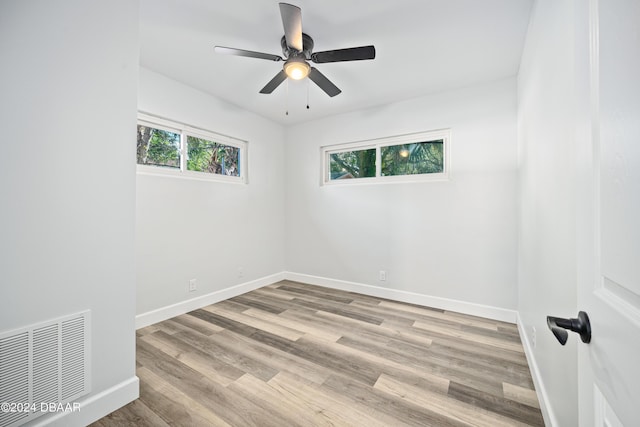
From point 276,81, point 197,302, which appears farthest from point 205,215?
point 276,81

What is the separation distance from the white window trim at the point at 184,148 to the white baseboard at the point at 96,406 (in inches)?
71.1

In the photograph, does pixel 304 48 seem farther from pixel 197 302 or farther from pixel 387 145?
pixel 197 302

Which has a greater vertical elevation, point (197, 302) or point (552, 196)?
point (552, 196)

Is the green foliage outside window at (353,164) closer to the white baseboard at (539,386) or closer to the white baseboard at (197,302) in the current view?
the white baseboard at (197,302)

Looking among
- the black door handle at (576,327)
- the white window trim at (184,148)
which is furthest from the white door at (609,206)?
the white window trim at (184,148)

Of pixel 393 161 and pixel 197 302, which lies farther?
pixel 393 161

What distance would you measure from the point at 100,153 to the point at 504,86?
11.3 feet

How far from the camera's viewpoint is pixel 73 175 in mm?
1295

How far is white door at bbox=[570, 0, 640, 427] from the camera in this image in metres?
0.39

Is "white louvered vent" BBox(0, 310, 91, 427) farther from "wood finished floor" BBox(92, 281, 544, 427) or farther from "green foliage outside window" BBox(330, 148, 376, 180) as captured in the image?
"green foliage outside window" BBox(330, 148, 376, 180)

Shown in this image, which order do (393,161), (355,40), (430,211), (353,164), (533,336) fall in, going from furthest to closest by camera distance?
(353,164)
(393,161)
(430,211)
(355,40)
(533,336)

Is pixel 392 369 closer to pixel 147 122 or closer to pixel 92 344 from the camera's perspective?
pixel 92 344

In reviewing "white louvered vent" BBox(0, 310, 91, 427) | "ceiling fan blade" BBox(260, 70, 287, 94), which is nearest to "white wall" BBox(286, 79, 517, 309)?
"ceiling fan blade" BBox(260, 70, 287, 94)

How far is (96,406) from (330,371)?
1349 mm
